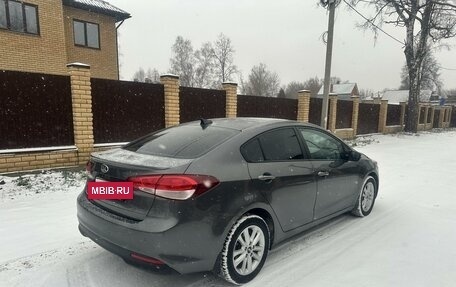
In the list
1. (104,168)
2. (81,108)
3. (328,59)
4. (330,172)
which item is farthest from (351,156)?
(328,59)

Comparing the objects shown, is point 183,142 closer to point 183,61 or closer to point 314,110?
point 314,110

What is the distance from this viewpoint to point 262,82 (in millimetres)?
57812

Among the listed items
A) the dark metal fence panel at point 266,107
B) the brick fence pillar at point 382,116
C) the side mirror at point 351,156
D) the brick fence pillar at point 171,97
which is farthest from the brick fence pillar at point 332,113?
the side mirror at point 351,156

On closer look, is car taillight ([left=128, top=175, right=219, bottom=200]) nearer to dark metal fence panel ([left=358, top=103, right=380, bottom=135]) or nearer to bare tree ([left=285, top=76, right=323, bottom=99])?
dark metal fence panel ([left=358, top=103, right=380, bottom=135])

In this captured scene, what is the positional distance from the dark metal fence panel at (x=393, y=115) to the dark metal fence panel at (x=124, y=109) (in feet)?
58.0

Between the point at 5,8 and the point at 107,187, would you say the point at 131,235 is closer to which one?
the point at 107,187

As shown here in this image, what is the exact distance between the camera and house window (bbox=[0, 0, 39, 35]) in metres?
12.5

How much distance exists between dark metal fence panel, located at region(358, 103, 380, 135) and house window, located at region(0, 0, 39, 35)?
669 inches

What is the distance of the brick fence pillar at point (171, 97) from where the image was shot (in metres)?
8.68

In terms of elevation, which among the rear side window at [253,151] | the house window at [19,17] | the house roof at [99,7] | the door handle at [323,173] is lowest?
the door handle at [323,173]

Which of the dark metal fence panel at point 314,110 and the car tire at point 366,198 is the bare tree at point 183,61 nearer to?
the dark metal fence panel at point 314,110

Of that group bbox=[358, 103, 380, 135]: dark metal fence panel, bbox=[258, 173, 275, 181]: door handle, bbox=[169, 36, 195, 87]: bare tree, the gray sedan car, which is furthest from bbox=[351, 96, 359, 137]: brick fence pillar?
bbox=[169, 36, 195, 87]: bare tree

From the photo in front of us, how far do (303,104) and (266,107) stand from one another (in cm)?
243

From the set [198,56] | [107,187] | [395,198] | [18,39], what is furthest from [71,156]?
[198,56]
